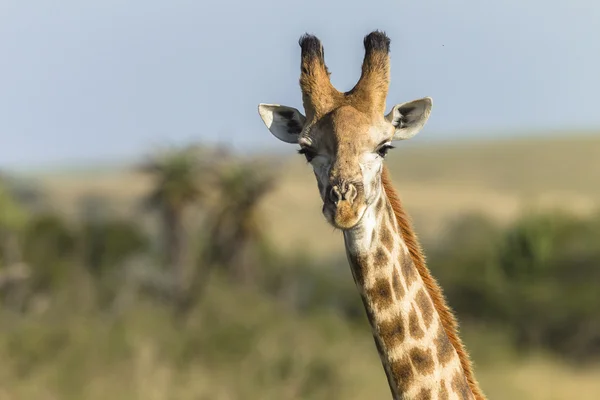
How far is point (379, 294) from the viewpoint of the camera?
22.0 feet

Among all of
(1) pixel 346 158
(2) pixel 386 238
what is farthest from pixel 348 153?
(2) pixel 386 238

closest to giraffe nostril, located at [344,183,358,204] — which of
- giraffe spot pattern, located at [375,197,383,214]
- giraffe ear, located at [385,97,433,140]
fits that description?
giraffe spot pattern, located at [375,197,383,214]

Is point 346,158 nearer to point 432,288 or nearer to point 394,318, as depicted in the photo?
point 394,318

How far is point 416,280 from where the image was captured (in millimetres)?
6980

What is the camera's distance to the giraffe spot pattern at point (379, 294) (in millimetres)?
6707

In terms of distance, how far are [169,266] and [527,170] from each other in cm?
7297

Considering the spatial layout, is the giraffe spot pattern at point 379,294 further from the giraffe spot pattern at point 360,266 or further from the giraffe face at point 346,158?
the giraffe face at point 346,158

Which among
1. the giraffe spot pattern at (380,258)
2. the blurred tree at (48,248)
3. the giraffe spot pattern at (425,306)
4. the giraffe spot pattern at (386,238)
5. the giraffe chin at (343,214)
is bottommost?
the blurred tree at (48,248)

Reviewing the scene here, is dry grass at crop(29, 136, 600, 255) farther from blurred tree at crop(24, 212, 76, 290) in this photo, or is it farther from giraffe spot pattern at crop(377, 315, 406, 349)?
giraffe spot pattern at crop(377, 315, 406, 349)

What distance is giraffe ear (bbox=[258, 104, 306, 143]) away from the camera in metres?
7.58

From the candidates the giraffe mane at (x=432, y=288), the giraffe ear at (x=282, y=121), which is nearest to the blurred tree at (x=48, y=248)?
the giraffe ear at (x=282, y=121)

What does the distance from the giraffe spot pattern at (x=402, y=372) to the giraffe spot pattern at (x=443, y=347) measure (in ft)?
0.88

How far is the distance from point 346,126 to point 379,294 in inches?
44.0

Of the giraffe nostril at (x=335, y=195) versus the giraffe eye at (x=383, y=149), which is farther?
the giraffe eye at (x=383, y=149)
